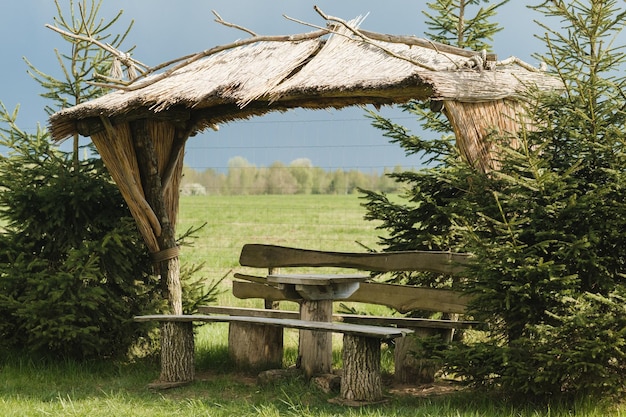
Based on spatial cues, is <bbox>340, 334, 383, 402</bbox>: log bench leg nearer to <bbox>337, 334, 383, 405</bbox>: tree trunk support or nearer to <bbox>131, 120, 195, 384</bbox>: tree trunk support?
<bbox>337, 334, 383, 405</bbox>: tree trunk support

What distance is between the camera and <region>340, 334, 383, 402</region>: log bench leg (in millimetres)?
5906

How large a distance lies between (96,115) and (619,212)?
186 inches

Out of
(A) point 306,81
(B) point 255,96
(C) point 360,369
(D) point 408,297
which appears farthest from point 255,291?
(C) point 360,369

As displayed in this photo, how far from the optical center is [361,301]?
24.1 ft

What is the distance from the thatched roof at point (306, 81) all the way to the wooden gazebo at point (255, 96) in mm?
10

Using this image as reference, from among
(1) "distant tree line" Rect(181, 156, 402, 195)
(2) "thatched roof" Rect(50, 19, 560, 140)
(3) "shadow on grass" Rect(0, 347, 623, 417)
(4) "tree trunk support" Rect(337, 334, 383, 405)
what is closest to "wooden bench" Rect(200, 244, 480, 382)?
(3) "shadow on grass" Rect(0, 347, 623, 417)

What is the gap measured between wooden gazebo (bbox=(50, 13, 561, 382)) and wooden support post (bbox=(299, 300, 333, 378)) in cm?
105

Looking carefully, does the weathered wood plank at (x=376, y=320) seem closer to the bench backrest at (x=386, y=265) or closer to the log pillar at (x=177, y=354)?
the bench backrest at (x=386, y=265)

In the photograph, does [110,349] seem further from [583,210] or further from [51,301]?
[583,210]

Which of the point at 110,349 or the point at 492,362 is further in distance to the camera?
the point at 110,349

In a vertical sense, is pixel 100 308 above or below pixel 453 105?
below

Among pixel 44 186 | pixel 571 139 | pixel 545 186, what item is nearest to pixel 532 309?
pixel 545 186

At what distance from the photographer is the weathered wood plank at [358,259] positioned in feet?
22.5

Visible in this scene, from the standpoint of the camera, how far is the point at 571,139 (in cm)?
581
